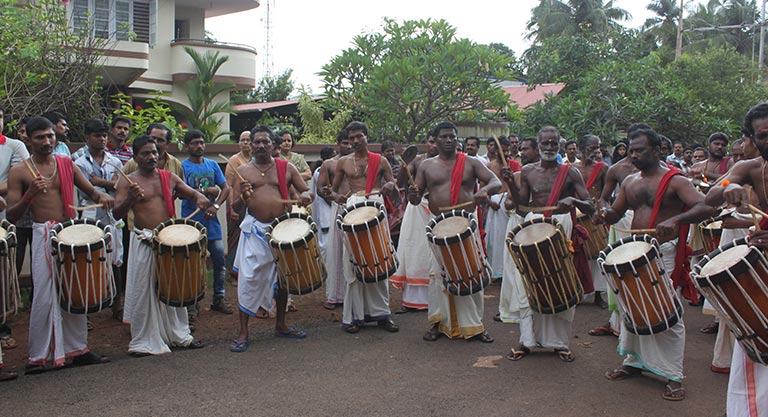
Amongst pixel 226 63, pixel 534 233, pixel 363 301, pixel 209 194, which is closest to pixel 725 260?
pixel 534 233

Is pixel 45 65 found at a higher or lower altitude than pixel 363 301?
higher

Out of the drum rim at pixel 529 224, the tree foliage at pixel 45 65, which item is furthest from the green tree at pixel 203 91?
the drum rim at pixel 529 224

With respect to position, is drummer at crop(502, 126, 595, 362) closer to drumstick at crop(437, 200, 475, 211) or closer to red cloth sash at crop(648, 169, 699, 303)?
drumstick at crop(437, 200, 475, 211)

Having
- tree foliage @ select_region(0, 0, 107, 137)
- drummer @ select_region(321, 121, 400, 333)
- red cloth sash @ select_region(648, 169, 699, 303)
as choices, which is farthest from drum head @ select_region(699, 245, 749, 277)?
tree foliage @ select_region(0, 0, 107, 137)

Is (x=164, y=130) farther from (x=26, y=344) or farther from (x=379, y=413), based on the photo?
(x=379, y=413)

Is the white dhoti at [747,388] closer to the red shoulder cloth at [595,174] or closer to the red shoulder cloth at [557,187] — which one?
the red shoulder cloth at [557,187]

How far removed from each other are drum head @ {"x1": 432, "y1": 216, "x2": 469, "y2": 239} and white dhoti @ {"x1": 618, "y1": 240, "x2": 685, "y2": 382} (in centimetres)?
164

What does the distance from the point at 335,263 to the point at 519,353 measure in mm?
2645

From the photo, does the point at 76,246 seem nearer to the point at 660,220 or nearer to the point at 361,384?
the point at 361,384

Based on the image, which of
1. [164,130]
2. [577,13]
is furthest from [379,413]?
[577,13]

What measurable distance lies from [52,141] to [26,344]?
6.92 ft

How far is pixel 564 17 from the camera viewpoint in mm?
40656

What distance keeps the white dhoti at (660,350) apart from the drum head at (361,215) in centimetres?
253

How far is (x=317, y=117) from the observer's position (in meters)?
18.5
